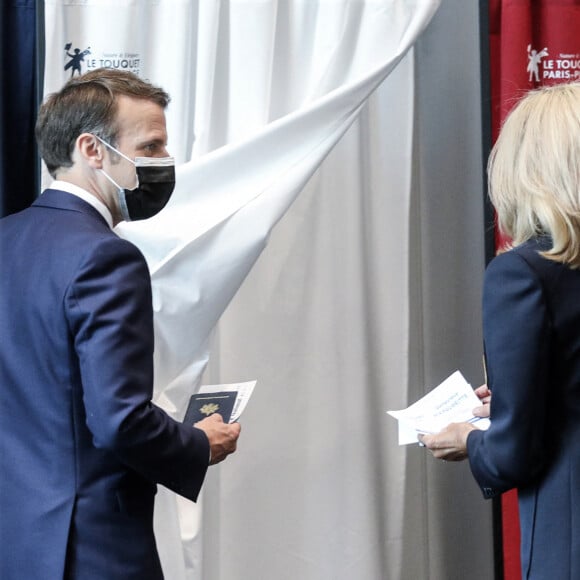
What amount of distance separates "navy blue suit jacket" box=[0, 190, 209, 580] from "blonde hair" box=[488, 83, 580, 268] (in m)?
0.63

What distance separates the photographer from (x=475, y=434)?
1.61m

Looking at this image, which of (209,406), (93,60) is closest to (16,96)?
(93,60)

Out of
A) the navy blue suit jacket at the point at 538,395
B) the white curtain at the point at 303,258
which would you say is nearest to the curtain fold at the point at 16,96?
the white curtain at the point at 303,258

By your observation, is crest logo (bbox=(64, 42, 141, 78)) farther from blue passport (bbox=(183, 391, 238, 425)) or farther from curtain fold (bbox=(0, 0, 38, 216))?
blue passport (bbox=(183, 391, 238, 425))

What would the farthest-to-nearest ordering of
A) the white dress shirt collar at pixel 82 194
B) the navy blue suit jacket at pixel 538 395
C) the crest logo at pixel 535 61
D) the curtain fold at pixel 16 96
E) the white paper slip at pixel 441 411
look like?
the crest logo at pixel 535 61 < the curtain fold at pixel 16 96 < the white paper slip at pixel 441 411 < the white dress shirt collar at pixel 82 194 < the navy blue suit jacket at pixel 538 395

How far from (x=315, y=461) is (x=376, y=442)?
19 cm

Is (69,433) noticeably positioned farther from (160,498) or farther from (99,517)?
(160,498)

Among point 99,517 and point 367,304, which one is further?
point 367,304

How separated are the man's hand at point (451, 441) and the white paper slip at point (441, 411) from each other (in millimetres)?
55

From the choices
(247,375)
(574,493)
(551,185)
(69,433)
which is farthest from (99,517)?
(247,375)

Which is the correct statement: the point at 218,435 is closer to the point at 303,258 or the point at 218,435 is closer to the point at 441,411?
the point at 441,411

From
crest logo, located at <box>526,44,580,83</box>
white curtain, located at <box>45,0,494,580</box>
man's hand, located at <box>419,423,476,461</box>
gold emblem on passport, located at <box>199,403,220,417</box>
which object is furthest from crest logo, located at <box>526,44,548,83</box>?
gold emblem on passport, located at <box>199,403,220,417</box>

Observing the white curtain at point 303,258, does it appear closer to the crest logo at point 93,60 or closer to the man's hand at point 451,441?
the crest logo at point 93,60

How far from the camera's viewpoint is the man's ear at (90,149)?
1732 millimetres
